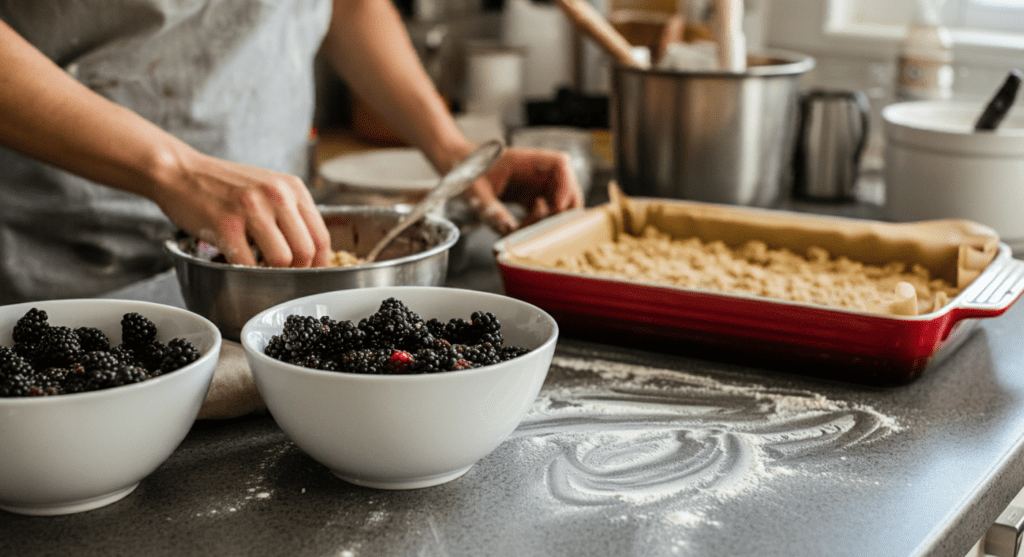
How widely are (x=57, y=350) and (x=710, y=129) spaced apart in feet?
3.67

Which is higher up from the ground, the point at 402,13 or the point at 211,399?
the point at 402,13

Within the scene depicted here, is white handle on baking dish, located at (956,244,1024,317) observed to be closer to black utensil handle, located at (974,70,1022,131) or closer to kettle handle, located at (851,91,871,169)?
black utensil handle, located at (974,70,1022,131)

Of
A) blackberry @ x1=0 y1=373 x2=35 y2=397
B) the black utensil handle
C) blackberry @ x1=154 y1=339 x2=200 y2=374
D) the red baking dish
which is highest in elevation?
the black utensil handle

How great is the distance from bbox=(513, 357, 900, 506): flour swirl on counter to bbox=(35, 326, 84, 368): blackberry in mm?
369

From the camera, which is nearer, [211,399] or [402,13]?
[211,399]

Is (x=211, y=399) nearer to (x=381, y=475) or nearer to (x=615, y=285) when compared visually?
(x=381, y=475)

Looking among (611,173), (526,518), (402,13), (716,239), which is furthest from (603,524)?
(402,13)

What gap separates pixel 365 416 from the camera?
666mm

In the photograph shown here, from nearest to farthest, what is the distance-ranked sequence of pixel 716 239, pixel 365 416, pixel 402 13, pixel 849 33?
1. pixel 365 416
2. pixel 716 239
3. pixel 849 33
4. pixel 402 13

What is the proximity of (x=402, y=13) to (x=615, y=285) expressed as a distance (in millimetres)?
2255

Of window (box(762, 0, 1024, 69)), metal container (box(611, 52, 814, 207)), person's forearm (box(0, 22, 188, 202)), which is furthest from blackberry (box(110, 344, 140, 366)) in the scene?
window (box(762, 0, 1024, 69))

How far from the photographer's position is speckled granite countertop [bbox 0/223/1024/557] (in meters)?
0.67

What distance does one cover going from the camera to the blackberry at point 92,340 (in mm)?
745

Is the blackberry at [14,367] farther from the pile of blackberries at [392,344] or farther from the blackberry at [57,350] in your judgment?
the pile of blackberries at [392,344]
